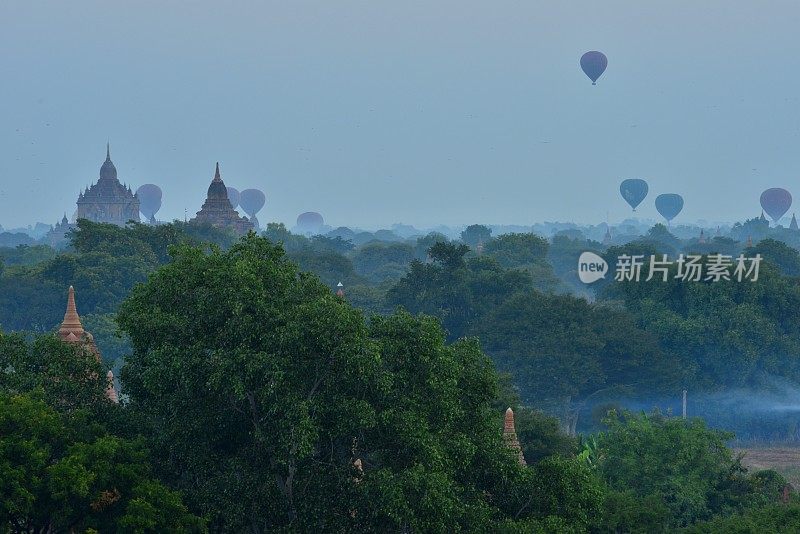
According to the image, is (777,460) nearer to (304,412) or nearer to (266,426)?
(266,426)

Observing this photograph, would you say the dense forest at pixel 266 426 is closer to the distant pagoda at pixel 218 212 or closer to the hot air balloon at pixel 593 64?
the distant pagoda at pixel 218 212

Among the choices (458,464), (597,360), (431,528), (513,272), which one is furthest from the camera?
(513,272)

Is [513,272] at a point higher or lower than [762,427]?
higher

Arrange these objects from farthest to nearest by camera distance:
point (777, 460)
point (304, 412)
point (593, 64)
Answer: point (593, 64), point (777, 460), point (304, 412)

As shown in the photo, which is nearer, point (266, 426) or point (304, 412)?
point (304, 412)

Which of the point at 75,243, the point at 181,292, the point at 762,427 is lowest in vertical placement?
the point at 762,427

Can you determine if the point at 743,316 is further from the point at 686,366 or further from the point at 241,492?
the point at 241,492

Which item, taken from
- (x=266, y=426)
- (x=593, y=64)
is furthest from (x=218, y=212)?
(x=266, y=426)

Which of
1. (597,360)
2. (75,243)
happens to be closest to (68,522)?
(597,360)
